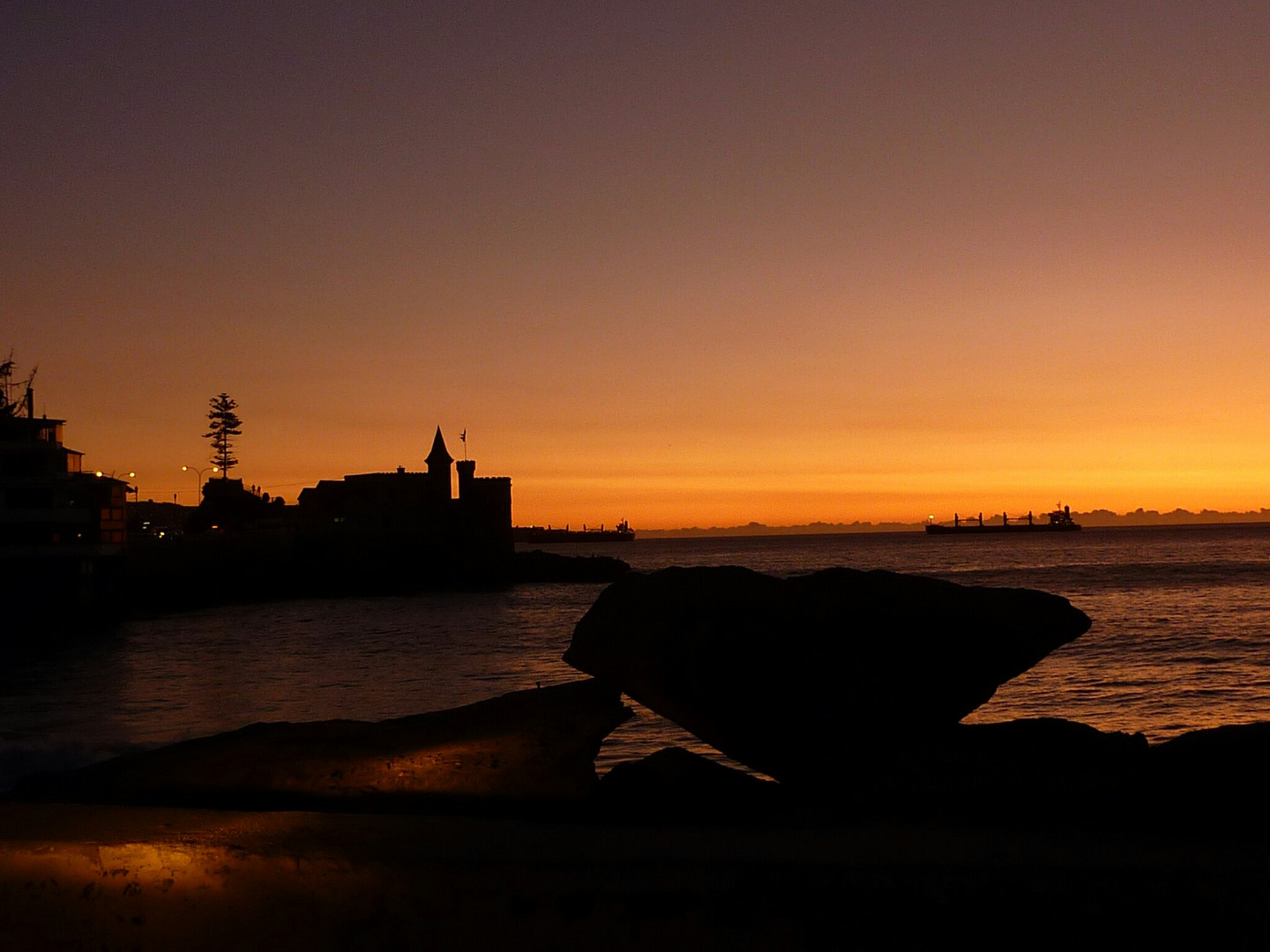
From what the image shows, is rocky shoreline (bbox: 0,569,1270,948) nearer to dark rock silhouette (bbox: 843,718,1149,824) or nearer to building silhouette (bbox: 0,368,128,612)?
dark rock silhouette (bbox: 843,718,1149,824)

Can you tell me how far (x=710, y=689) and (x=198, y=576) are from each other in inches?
2514

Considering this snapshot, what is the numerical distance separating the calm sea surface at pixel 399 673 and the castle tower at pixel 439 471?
37352 millimetres

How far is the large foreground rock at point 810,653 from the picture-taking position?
858 centimetres

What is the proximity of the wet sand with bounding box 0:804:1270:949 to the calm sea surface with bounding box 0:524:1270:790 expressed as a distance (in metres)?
6.63

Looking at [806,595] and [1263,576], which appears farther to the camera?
[1263,576]

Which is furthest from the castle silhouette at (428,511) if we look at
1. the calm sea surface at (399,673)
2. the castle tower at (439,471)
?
the calm sea surface at (399,673)

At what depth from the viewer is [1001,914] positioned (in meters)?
5.40

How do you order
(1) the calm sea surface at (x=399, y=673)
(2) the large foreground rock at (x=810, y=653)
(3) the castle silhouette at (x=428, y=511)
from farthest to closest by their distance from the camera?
(3) the castle silhouette at (x=428, y=511)
(1) the calm sea surface at (x=399, y=673)
(2) the large foreground rock at (x=810, y=653)

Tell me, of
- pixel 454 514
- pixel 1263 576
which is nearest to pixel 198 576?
pixel 454 514

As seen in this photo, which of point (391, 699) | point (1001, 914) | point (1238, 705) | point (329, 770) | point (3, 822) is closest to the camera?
point (1001, 914)

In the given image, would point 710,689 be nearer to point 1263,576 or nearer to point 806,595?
point 806,595

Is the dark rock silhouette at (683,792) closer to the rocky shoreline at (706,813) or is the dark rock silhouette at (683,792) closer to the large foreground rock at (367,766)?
the rocky shoreline at (706,813)

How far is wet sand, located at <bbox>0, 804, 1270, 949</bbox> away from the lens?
540 centimetres

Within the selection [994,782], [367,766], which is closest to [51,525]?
[367,766]
